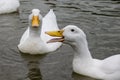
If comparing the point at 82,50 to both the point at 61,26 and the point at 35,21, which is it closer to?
the point at 35,21

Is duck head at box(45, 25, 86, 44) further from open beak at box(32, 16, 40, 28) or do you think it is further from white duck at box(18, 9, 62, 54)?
white duck at box(18, 9, 62, 54)

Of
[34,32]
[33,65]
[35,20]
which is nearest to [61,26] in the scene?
[34,32]

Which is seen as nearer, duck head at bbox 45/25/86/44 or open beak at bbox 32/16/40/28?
duck head at bbox 45/25/86/44

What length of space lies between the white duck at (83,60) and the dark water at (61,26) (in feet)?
0.62

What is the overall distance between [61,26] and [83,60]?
313cm

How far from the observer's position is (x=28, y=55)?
32.9ft

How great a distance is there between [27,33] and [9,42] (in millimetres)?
486

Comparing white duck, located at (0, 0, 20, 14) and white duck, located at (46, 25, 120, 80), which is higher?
white duck, located at (46, 25, 120, 80)

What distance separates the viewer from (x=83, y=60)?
8.80 metres

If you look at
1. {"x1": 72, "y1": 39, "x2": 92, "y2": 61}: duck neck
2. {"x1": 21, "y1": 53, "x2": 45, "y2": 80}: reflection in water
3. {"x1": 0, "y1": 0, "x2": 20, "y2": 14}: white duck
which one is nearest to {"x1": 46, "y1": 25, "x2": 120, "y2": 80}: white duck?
{"x1": 72, "y1": 39, "x2": 92, "y2": 61}: duck neck

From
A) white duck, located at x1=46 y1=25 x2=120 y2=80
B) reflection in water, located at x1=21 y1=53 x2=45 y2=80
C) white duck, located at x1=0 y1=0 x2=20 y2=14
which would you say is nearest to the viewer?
white duck, located at x1=46 y1=25 x2=120 y2=80

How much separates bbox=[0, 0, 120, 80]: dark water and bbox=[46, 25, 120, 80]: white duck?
189 mm

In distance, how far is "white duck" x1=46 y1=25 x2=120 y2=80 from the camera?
8.43 m

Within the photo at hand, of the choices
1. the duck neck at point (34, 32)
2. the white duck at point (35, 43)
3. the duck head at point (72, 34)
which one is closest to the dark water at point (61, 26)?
the white duck at point (35, 43)
